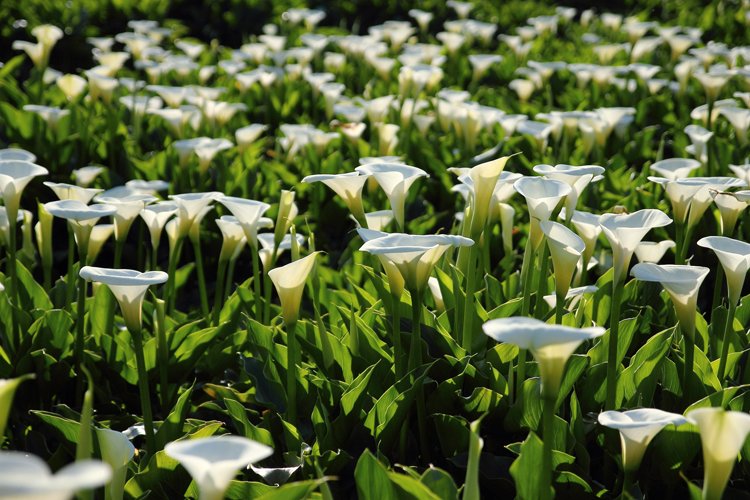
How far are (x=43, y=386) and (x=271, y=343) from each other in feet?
2.52

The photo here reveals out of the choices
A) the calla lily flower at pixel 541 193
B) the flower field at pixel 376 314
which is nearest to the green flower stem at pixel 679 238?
the flower field at pixel 376 314

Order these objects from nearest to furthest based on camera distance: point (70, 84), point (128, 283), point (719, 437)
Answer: point (719, 437)
point (128, 283)
point (70, 84)

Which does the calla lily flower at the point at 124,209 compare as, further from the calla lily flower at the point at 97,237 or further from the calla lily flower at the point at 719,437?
the calla lily flower at the point at 719,437

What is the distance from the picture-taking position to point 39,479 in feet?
2.86

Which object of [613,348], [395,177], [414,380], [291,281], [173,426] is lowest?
[173,426]

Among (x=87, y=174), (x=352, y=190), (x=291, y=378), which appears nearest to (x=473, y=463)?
(x=291, y=378)

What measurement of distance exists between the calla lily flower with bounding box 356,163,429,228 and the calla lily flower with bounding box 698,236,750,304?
0.73 m

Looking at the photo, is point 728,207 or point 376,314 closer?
point 376,314

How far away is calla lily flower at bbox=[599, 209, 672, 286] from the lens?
1827 millimetres

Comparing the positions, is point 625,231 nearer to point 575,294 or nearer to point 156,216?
point 575,294

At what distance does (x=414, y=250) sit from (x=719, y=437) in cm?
64

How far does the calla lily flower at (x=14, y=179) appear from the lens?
88.4 inches

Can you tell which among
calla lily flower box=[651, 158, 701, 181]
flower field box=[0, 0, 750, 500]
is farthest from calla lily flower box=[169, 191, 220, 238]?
calla lily flower box=[651, 158, 701, 181]

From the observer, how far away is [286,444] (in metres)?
2.05
